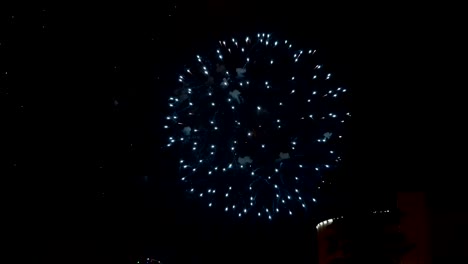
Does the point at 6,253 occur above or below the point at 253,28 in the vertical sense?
below

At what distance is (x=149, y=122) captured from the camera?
13.4 ft

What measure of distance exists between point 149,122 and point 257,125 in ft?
4.07

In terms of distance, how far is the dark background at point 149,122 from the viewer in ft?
8.97

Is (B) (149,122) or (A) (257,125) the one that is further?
(A) (257,125)

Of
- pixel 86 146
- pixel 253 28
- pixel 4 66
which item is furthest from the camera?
pixel 253 28

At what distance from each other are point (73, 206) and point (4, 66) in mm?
1183

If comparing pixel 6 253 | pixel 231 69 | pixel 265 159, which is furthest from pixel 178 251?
pixel 231 69

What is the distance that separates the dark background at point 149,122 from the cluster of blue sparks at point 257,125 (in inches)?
10.3

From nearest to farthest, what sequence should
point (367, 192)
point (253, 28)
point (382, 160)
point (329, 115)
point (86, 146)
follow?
1. point (367, 192)
2. point (382, 160)
3. point (86, 146)
4. point (329, 115)
5. point (253, 28)

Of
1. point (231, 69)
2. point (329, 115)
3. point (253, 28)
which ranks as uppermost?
point (253, 28)

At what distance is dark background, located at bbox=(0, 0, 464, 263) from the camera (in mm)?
2734

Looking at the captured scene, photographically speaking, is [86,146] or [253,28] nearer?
[86,146]

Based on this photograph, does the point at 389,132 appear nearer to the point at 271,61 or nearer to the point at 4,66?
the point at 271,61

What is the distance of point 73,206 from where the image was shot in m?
2.98
